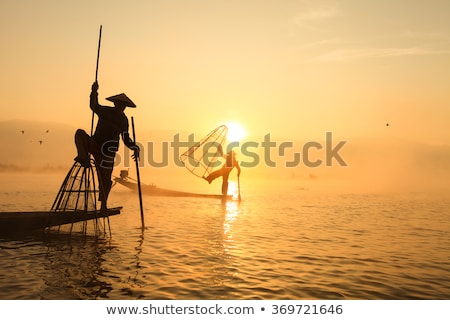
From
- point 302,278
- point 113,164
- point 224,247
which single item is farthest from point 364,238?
point 113,164

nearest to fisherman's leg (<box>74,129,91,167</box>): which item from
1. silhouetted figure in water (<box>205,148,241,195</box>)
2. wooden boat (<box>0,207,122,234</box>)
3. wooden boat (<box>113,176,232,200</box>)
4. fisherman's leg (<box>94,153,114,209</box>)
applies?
fisherman's leg (<box>94,153,114,209</box>)

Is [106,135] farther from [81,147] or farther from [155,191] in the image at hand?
[155,191]

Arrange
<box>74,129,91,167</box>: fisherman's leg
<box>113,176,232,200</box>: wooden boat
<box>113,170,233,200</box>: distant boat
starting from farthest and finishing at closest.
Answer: <box>113,170,233,200</box>: distant boat, <box>113,176,232,200</box>: wooden boat, <box>74,129,91,167</box>: fisherman's leg

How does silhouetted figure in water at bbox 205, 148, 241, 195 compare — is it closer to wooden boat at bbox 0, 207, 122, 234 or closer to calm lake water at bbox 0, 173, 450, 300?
calm lake water at bbox 0, 173, 450, 300

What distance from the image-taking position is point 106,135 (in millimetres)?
11555

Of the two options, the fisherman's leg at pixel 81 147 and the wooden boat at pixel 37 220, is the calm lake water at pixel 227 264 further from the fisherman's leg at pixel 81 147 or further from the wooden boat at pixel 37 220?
the fisherman's leg at pixel 81 147

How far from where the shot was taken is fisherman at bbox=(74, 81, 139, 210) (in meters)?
11.2

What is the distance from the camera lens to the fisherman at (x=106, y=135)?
1117 cm

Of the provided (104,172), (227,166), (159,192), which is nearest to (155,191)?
(159,192)

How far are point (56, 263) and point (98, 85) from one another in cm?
527

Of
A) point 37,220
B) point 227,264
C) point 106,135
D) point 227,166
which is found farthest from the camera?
point 227,166

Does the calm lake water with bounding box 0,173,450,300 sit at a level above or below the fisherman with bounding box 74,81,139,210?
below

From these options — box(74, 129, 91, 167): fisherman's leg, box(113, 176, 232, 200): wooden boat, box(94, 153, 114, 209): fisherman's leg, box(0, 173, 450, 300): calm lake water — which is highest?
box(74, 129, 91, 167): fisherman's leg
